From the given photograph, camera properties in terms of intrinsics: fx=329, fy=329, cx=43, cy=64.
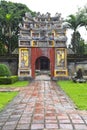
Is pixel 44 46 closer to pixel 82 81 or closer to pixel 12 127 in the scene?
pixel 82 81

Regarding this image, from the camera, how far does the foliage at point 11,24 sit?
1975 inches

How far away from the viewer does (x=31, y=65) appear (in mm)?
32406

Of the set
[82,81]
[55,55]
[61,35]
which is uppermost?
[61,35]

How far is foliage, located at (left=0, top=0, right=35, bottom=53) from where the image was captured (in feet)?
165

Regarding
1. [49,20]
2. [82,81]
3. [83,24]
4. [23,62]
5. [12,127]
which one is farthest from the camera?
[83,24]

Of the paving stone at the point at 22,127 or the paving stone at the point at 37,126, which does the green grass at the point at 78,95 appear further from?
the paving stone at the point at 22,127

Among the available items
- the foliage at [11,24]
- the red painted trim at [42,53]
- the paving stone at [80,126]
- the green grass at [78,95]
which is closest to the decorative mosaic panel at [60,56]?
the red painted trim at [42,53]

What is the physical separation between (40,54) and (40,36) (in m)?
1.87

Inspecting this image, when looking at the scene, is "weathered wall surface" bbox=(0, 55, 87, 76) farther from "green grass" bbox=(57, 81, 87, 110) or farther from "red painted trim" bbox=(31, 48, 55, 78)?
"green grass" bbox=(57, 81, 87, 110)

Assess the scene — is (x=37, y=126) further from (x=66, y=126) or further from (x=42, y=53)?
(x=42, y=53)

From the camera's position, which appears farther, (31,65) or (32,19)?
(32,19)

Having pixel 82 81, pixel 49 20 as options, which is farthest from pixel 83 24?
pixel 82 81

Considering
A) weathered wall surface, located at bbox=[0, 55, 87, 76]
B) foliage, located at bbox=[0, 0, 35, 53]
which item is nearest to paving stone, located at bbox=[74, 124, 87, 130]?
weathered wall surface, located at bbox=[0, 55, 87, 76]

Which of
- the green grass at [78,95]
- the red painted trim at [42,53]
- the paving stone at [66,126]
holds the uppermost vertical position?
the red painted trim at [42,53]
